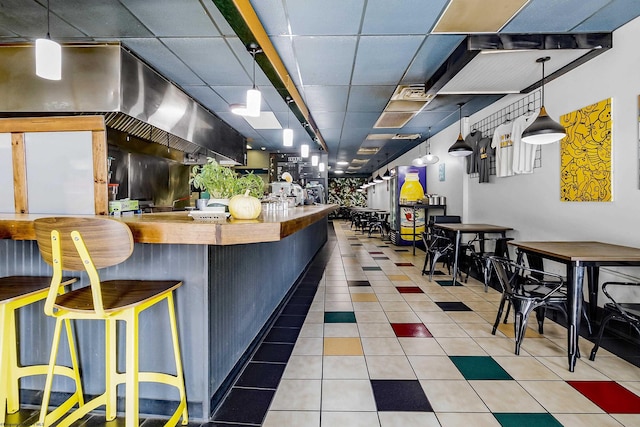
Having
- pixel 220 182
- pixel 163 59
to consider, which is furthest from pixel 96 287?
pixel 163 59

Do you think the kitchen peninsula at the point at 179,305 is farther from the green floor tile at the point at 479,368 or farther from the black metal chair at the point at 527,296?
the black metal chair at the point at 527,296

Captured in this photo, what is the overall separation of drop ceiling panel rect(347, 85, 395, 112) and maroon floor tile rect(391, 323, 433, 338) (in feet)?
11.2

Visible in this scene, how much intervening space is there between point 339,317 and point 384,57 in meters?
3.04

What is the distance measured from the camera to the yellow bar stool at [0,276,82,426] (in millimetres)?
1660

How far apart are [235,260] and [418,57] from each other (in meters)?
3.24

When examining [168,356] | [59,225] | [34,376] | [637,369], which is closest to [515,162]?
[637,369]

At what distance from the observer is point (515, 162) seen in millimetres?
4793

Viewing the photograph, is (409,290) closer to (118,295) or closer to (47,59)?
(118,295)

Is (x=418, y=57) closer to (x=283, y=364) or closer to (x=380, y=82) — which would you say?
(x=380, y=82)

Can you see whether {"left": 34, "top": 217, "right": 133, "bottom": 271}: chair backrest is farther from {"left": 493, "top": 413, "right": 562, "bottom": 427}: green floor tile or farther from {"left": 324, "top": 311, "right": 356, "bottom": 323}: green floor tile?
{"left": 324, "top": 311, "right": 356, "bottom": 323}: green floor tile

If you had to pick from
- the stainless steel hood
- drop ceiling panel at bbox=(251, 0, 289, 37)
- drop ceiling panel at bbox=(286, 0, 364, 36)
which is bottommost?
the stainless steel hood


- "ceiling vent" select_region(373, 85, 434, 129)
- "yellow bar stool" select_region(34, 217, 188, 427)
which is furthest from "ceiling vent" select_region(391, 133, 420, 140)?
"yellow bar stool" select_region(34, 217, 188, 427)

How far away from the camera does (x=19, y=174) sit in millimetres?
3439

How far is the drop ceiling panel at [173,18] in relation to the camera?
113 inches
